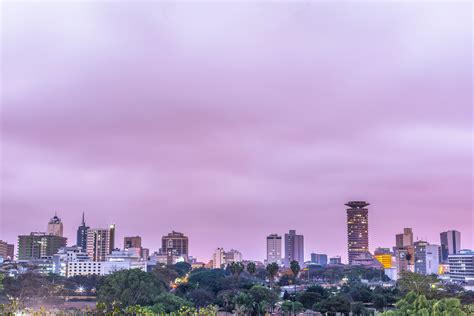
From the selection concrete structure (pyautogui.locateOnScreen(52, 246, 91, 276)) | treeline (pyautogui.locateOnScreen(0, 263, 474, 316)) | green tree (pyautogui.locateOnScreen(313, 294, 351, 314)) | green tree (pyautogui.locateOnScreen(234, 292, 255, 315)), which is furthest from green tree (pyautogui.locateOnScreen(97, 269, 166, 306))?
concrete structure (pyautogui.locateOnScreen(52, 246, 91, 276))

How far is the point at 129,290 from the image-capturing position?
78.3m

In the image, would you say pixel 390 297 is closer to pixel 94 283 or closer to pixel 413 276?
pixel 413 276

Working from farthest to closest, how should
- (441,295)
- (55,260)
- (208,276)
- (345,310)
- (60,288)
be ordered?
(55,260), (208,276), (60,288), (441,295), (345,310)

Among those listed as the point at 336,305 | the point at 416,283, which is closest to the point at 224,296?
the point at 336,305

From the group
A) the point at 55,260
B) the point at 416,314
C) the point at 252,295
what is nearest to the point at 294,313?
the point at 252,295

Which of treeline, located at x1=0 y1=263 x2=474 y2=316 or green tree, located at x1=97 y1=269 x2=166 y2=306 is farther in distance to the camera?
green tree, located at x1=97 y1=269 x2=166 y2=306

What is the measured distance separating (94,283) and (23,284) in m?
39.4


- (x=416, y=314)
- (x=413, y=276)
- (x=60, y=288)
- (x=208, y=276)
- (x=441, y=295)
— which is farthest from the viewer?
(x=208, y=276)

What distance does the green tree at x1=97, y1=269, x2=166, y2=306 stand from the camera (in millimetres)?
77750

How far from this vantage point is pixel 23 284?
333 ft

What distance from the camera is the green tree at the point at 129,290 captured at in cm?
7775

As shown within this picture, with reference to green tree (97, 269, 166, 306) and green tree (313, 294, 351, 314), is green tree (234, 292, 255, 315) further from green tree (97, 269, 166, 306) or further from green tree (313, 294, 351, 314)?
green tree (97, 269, 166, 306)

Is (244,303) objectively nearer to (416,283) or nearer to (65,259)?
(416,283)

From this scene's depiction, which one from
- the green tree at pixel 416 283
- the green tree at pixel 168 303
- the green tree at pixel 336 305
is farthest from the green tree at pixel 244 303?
the green tree at pixel 416 283
